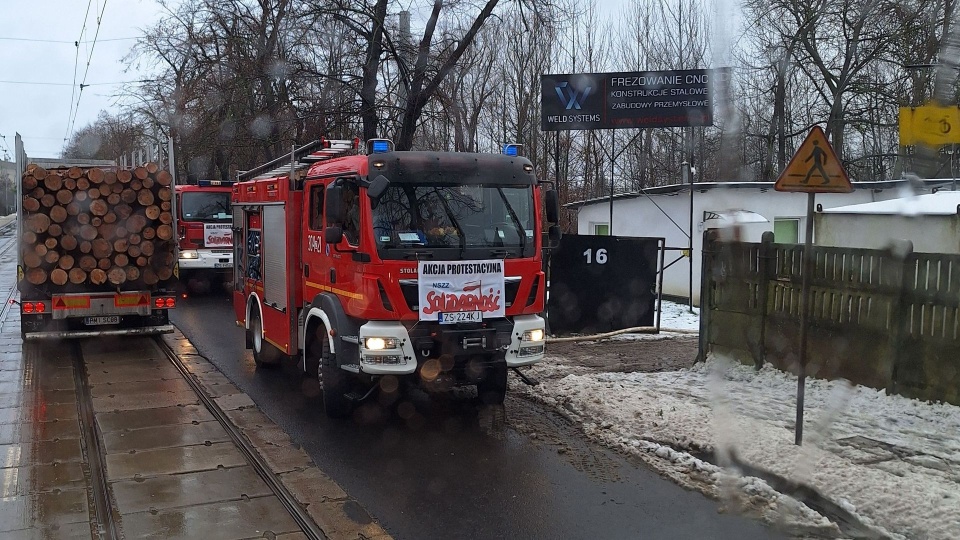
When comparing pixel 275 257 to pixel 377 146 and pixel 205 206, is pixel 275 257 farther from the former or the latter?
pixel 205 206

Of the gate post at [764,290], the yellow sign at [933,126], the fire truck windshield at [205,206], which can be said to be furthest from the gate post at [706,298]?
the fire truck windshield at [205,206]

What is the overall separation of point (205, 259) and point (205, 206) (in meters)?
1.28

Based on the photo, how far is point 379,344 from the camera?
722 centimetres

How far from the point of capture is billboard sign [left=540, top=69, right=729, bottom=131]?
43.3 ft

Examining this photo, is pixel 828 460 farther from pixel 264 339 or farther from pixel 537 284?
pixel 264 339

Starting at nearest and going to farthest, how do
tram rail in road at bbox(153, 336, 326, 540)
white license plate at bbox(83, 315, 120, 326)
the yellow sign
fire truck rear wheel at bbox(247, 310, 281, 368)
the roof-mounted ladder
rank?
tram rail in road at bbox(153, 336, 326, 540) < the yellow sign < the roof-mounted ladder < fire truck rear wheel at bbox(247, 310, 281, 368) < white license plate at bbox(83, 315, 120, 326)

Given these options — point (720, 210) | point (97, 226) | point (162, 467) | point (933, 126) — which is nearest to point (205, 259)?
point (97, 226)

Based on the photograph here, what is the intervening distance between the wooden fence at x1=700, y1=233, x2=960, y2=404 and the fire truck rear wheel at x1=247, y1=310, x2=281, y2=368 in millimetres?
5461

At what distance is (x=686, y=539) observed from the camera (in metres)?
5.17

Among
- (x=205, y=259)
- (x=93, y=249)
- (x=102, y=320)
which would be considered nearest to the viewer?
(x=93, y=249)

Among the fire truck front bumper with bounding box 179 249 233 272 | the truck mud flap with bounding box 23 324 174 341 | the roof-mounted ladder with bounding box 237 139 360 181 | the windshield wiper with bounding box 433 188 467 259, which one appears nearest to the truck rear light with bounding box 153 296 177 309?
the truck mud flap with bounding box 23 324 174 341

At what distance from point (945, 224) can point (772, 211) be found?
17.9 feet

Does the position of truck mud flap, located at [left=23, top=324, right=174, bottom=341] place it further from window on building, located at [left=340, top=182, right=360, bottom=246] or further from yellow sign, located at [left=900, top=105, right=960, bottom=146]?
yellow sign, located at [left=900, top=105, right=960, bottom=146]

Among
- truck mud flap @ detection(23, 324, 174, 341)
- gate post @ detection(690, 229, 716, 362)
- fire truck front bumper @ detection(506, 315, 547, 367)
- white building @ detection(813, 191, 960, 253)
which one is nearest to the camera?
fire truck front bumper @ detection(506, 315, 547, 367)
